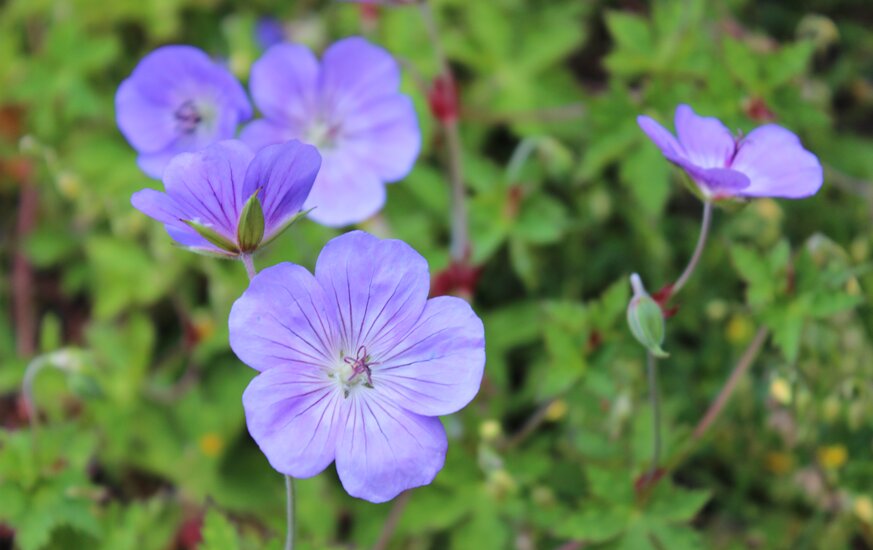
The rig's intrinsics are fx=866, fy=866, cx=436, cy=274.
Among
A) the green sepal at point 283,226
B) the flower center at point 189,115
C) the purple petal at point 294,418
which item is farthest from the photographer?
the flower center at point 189,115

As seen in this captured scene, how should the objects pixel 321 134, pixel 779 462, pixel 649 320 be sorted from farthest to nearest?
pixel 779 462
pixel 321 134
pixel 649 320

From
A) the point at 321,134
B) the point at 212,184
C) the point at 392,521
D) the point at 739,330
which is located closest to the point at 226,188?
the point at 212,184

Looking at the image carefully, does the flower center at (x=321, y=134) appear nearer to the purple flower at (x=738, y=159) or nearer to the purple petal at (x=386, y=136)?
the purple petal at (x=386, y=136)

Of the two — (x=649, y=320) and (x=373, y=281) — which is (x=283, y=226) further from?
(x=649, y=320)

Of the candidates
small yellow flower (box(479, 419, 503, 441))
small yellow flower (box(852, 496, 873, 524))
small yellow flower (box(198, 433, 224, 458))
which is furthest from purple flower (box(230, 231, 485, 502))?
small yellow flower (box(852, 496, 873, 524))

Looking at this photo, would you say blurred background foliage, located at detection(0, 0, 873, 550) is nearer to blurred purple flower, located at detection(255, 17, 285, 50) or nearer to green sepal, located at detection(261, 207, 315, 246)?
blurred purple flower, located at detection(255, 17, 285, 50)

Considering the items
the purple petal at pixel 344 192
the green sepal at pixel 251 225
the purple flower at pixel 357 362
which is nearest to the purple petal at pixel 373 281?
the purple flower at pixel 357 362

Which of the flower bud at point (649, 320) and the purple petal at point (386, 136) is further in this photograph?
the purple petal at point (386, 136)
